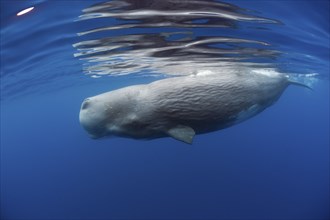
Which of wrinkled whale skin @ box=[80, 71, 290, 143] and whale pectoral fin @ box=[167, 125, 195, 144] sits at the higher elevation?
wrinkled whale skin @ box=[80, 71, 290, 143]

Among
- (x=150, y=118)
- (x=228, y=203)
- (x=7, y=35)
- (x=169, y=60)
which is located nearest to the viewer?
(x=150, y=118)

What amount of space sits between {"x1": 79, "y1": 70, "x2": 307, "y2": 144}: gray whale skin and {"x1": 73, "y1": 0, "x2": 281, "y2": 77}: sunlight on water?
200cm

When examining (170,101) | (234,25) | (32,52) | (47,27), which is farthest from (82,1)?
(32,52)

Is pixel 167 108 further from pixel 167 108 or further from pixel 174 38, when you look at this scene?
pixel 174 38

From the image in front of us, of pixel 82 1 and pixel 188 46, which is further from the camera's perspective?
pixel 188 46

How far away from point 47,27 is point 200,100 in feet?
18.0

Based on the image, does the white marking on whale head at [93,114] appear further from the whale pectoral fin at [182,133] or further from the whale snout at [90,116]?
the whale pectoral fin at [182,133]

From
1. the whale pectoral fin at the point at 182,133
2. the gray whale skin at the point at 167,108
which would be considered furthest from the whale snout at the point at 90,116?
the whale pectoral fin at the point at 182,133

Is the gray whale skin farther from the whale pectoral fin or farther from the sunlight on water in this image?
the sunlight on water

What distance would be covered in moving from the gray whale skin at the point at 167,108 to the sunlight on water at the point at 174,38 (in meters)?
2.00

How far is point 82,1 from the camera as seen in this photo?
7.03 metres

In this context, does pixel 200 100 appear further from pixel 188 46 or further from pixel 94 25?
pixel 188 46

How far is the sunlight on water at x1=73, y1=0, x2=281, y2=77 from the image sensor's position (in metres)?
7.57

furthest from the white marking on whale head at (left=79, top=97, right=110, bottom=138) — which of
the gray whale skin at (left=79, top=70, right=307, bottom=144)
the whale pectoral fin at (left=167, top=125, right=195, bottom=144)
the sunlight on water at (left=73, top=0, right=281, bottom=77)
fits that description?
the sunlight on water at (left=73, top=0, right=281, bottom=77)
